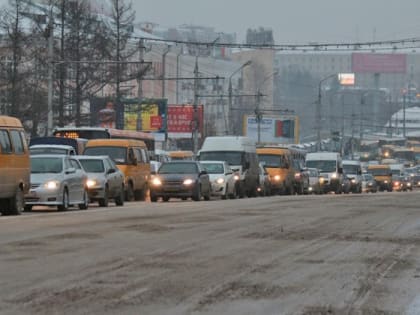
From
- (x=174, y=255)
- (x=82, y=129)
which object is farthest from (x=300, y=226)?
(x=82, y=129)

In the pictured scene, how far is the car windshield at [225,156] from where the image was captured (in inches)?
1946

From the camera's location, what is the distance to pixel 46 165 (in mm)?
Result: 29891

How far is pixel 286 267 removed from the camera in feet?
46.3

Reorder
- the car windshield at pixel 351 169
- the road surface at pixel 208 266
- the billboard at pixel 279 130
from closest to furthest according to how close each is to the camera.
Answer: the road surface at pixel 208 266 → the car windshield at pixel 351 169 → the billboard at pixel 279 130

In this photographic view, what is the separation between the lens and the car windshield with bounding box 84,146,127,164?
40500 mm

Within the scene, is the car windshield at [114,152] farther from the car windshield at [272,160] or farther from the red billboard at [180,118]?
the red billboard at [180,118]

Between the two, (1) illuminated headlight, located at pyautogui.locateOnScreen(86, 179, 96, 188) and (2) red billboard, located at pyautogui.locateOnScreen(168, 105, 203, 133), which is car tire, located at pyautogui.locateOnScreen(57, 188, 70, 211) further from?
(2) red billboard, located at pyautogui.locateOnScreen(168, 105, 203, 133)

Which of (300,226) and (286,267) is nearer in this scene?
(286,267)

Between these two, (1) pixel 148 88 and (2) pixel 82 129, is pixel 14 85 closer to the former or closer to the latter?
(2) pixel 82 129

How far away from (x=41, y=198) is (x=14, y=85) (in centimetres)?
2807

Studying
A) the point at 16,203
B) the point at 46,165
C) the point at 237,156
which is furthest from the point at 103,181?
the point at 237,156

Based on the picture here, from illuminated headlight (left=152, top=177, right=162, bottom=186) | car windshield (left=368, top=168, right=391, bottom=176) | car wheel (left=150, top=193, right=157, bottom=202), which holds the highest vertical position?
illuminated headlight (left=152, top=177, right=162, bottom=186)

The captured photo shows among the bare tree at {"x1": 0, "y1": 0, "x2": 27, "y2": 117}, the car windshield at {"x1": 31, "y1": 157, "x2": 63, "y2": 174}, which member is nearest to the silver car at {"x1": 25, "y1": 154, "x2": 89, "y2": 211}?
the car windshield at {"x1": 31, "y1": 157, "x2": 63, "y2": 174}

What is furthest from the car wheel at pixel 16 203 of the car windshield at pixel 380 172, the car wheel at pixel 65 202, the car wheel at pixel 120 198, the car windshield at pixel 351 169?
the car windshield at pixel 380 172
